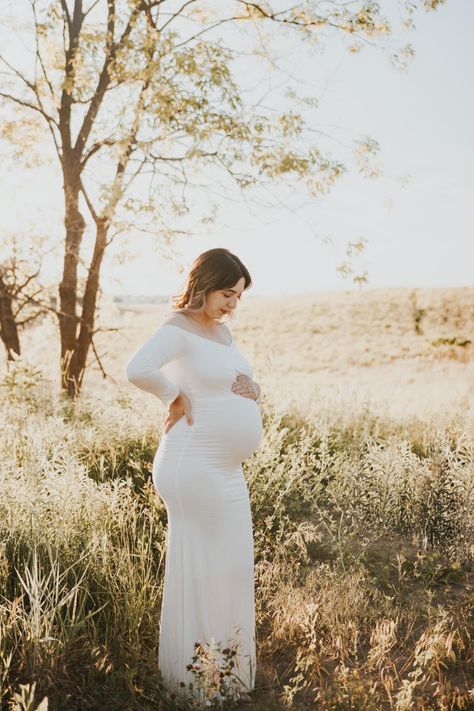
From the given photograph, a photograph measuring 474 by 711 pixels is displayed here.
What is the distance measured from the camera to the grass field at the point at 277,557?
3715 millimetres

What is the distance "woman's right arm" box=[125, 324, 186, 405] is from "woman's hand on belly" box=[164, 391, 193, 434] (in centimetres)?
8

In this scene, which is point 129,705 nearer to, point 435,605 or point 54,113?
point 435,605

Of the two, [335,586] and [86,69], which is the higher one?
[86,69]

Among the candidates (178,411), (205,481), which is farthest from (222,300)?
(205,481)

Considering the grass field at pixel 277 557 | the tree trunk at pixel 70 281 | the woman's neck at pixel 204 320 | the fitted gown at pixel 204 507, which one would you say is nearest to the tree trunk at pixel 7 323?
the tree trunk at pixel 70 281

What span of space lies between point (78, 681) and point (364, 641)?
1.83m

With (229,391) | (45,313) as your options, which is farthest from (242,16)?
(229,391)

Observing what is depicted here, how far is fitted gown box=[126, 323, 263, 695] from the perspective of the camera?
3646 mm

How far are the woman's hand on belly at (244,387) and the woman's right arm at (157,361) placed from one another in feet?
1.17

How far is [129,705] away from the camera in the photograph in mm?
3580

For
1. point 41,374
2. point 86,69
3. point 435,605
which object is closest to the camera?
point 435,605

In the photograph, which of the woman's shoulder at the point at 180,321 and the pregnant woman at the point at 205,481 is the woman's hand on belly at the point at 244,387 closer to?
the pregnant woman at the point at 205,481

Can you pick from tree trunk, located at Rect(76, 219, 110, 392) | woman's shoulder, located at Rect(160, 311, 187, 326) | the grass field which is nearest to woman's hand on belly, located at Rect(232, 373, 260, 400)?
woman's shoulder, located at Rect(160, 311, 187, 326)

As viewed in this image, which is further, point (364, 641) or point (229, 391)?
point (364, 641)
